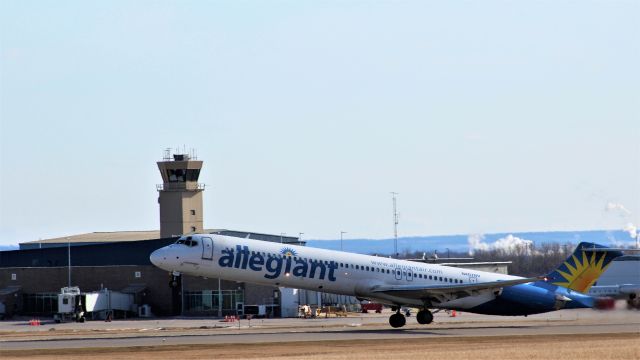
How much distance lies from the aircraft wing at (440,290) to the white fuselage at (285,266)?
0.43 m

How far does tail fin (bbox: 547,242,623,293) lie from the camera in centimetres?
7781

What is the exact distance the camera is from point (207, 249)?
73000 mm

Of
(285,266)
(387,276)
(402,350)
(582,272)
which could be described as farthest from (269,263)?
(582,272)

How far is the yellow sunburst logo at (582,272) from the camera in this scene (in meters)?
78.1

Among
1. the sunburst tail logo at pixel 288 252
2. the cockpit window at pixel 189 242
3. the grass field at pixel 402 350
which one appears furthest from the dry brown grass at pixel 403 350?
the cockpit window at pixel 189 242

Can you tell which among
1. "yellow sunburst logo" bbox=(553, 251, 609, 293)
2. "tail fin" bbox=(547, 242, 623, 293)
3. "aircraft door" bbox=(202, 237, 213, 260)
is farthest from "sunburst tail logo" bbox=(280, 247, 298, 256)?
"yellow sunburst logo" bbox=(553, 251, 609, 293)

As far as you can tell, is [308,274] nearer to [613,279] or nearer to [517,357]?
[517,357]

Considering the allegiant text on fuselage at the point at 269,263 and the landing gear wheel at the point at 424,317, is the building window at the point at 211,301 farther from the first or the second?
the allegiant text on fuselage at the point at 269,263

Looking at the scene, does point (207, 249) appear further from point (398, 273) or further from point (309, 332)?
point (398, 273)

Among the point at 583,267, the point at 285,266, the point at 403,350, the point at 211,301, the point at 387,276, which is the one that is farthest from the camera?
the point at 211,301

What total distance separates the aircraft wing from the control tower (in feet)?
199

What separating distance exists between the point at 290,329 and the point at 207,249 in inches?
376

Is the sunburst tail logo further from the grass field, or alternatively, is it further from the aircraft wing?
the grass field

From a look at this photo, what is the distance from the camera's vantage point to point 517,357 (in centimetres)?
5203
